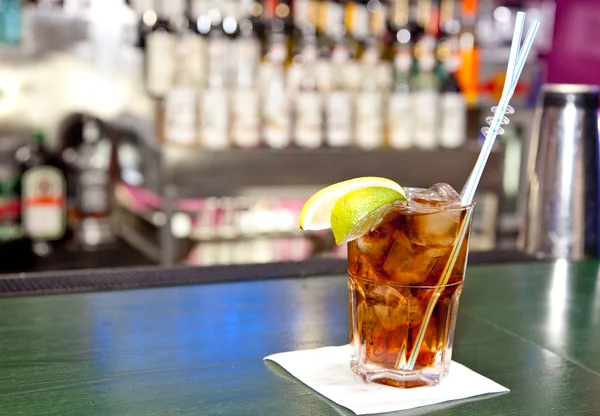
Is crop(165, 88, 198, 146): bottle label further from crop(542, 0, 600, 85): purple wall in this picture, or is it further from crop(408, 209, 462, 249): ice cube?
crop(542, 0, 600, 85): purple wall

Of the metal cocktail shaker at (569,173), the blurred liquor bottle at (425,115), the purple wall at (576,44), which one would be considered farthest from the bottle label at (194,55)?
the purple wall at (576,44)

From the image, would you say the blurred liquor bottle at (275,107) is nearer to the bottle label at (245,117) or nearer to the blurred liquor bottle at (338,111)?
the bottle label at (245,117)

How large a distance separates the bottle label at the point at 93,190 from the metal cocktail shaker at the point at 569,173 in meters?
1.90

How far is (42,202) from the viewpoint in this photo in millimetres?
2926

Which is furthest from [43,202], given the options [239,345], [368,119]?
[239,345]

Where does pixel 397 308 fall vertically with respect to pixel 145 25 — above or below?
below

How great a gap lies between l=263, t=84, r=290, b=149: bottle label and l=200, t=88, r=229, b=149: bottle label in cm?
17

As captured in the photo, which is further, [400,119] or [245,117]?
[400,119]

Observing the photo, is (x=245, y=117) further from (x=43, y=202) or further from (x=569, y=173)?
(x=569, y=173)

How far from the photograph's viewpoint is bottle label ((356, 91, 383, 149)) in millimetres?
3277

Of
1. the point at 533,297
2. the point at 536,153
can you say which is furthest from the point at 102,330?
the point at 536,153

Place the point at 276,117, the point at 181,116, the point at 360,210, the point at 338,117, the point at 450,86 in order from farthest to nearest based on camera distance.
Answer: the point at 450,86
the point at 338,117
the point at 276,117
the point at 181,116
the point at 360,210

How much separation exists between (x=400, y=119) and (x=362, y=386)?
2.60 metres

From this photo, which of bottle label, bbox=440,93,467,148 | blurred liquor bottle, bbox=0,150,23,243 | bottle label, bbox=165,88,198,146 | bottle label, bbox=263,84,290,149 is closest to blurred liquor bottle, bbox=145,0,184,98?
bottle label, bbox=165,88,198,146
